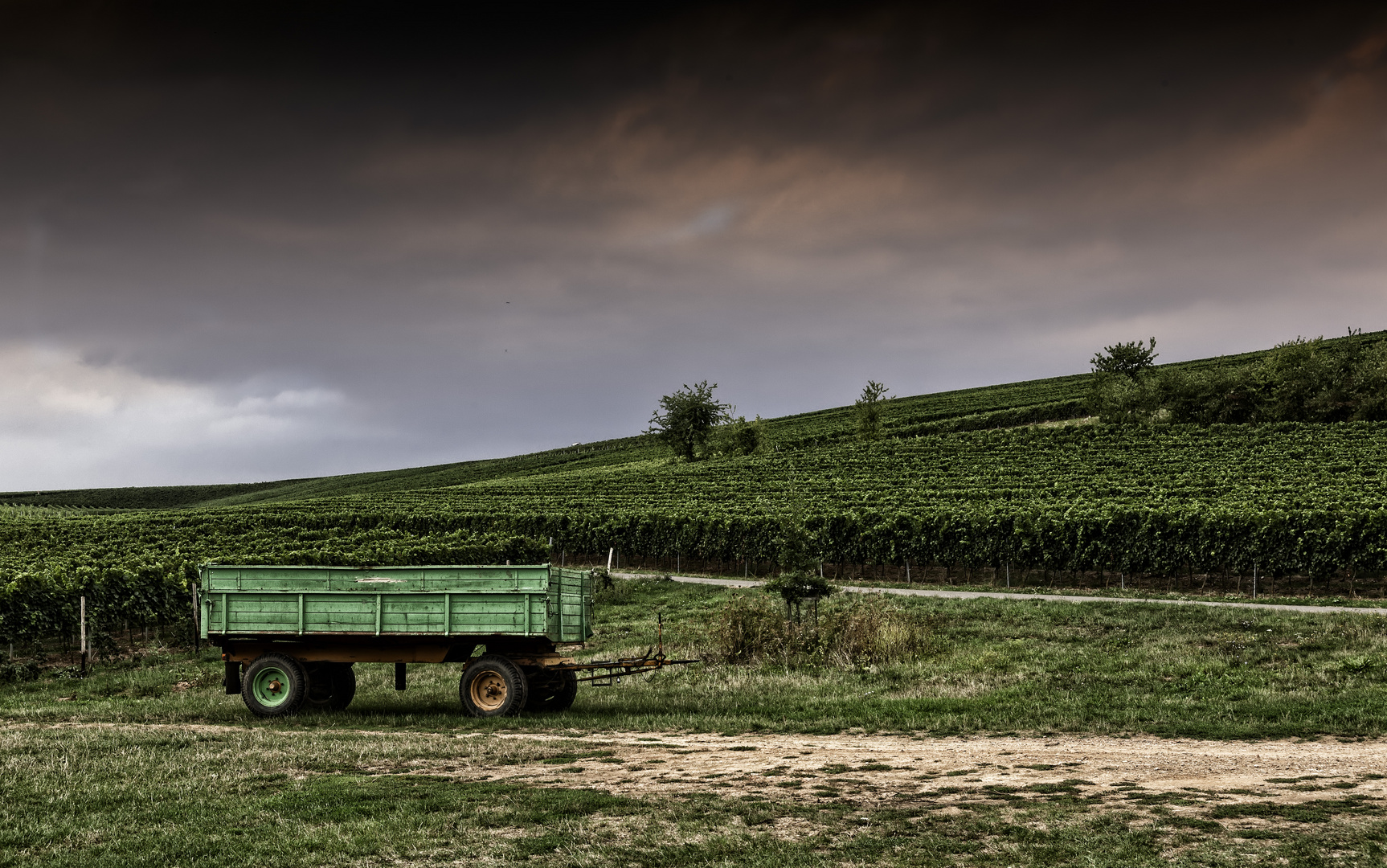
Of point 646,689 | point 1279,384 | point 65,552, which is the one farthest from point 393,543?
point 1279,384

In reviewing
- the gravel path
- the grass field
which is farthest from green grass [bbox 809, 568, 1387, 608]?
the grass field

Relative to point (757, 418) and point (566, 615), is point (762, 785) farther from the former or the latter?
point (757, 418)

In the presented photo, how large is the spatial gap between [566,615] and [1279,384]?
74.7 metres

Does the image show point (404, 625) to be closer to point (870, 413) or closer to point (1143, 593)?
point (1143, 593)

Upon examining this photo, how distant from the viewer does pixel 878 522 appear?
44625 millimetres

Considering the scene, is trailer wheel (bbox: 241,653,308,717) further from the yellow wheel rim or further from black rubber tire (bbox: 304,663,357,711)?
the yellow wheel rim

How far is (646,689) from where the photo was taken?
1881 centimetres

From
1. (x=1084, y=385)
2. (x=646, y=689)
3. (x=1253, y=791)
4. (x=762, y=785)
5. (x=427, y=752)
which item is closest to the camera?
(x=1253, y=791)

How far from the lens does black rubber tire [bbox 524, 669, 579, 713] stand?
1645 centimetres

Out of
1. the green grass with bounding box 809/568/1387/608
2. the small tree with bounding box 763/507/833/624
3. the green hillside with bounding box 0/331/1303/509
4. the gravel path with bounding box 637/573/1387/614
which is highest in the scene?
the green hillside with bounding box 0/331/1303/509

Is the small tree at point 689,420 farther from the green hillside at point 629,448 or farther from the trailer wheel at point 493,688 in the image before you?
the trailer wheel at point 493,688

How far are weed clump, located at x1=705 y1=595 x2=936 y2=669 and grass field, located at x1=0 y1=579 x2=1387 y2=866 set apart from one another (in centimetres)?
33

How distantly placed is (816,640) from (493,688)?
309 inches

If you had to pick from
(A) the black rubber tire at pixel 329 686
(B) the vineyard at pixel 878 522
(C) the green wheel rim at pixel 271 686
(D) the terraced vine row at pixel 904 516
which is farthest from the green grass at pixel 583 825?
(D) the terraced vine row at pixel 904 516
